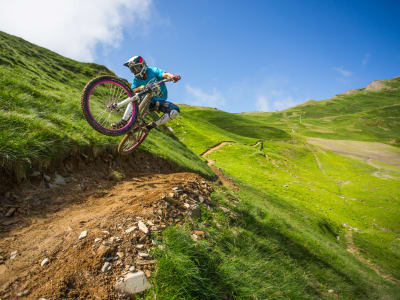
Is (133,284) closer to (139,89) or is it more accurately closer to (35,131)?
(35,131)

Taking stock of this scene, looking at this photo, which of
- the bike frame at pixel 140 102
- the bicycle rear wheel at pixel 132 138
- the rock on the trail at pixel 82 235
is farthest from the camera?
the bicycle rear wheel at pixel 132 138

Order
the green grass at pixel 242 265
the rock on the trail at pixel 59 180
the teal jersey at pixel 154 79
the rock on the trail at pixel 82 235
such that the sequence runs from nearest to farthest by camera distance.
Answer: the green grass at pixel 242 265
the rock on the trail at pixel 82 235
the rock on the trail at pixel 59 180
the teal jersey at pixel 154 79

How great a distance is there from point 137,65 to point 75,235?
7338 mm

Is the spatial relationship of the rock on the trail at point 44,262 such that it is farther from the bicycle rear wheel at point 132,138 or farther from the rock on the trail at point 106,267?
the bicycle rear wheel at point 132,138

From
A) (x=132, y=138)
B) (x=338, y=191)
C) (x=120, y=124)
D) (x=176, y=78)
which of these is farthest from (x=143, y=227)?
(x=338, y=191)


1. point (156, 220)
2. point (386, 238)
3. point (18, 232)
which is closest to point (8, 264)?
point (18, 232)

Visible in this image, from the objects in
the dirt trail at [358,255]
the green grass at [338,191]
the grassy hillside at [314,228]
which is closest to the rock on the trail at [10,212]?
the grassy hillside at [314,228]

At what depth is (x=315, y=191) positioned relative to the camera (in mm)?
46344

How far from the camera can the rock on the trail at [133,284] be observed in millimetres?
4012

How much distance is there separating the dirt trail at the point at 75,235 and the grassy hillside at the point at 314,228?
Result: 2.52 m

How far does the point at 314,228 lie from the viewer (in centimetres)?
2258

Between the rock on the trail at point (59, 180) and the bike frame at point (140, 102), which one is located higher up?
the bike frame at point (140, 102)

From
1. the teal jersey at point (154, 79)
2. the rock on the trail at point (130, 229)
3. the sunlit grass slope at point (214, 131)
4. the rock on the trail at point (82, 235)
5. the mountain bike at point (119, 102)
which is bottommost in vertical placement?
the rock on the trail at point (82, 235)

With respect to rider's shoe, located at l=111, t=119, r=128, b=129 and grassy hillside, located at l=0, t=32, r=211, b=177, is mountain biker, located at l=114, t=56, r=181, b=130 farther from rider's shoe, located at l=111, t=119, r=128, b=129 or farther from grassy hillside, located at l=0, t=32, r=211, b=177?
grassy hillside, located at l=0, t=32, r=211, b=177
